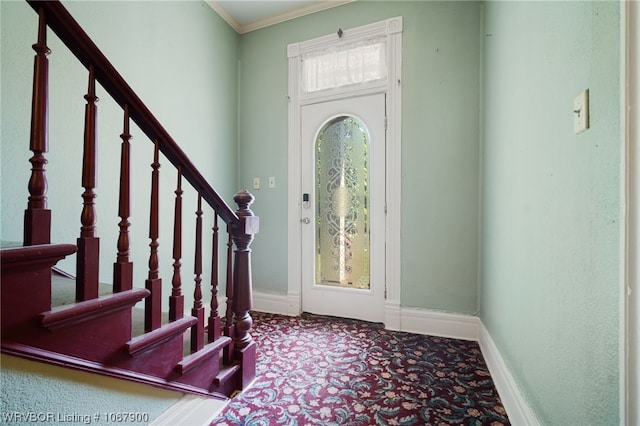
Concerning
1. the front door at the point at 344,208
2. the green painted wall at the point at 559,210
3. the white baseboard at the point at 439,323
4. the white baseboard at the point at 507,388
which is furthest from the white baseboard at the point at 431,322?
the green painted wall at the point at 559,210

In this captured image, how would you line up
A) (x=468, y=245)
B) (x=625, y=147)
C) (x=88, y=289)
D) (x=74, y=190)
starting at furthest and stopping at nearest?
1. (x=468, y=245)
2. (x=74, y=190)
3. (x=88, y=289)
4. (x=625, y=147)

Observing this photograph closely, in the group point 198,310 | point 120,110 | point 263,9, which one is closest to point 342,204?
point 198,310

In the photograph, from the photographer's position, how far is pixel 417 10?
7.40ft

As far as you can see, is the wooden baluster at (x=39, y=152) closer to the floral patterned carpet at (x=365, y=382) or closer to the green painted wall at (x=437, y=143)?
the floral patterned carpet at (x=365, y=382)

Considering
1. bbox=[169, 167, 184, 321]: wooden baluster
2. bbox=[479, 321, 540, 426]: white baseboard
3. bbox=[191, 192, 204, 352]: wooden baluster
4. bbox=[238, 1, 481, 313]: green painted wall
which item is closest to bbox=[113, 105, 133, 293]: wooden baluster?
bbox=[169, 167, 184, 321]: wooden baluster

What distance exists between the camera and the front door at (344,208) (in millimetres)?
2383

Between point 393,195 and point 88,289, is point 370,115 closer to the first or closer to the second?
point 393,195

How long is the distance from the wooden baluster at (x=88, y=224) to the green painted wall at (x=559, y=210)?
1415mm

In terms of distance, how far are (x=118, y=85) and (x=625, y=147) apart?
1.44m

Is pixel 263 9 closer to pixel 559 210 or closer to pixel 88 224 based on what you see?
pixel 88 224

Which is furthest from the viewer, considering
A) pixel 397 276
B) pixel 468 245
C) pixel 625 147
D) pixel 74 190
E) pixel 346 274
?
pixel 346 274

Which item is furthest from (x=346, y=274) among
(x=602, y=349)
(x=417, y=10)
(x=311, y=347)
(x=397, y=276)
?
(x=417, y=10)

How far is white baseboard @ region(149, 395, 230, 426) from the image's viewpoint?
1.14 metres

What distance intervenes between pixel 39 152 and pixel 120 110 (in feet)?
4.24
